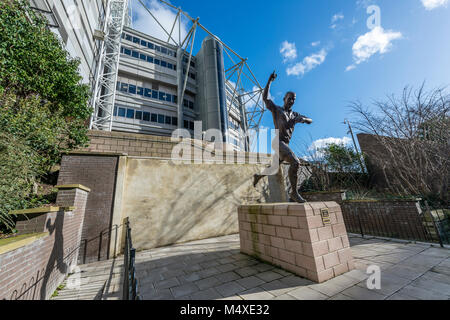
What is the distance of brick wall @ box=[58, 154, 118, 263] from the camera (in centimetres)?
465

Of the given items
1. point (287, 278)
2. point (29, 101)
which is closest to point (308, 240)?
point (287, 278)

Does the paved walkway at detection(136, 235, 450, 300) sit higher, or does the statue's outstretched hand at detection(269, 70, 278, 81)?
the statue's outstretched hand at detection(269, 70, 278, 81)

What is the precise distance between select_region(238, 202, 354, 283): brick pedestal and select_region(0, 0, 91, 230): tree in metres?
5.49

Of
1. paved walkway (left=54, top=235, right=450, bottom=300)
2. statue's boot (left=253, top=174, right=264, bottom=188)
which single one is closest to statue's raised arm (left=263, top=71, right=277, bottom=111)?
paved walkway (left=54, top=235, right=450, bottom=300)

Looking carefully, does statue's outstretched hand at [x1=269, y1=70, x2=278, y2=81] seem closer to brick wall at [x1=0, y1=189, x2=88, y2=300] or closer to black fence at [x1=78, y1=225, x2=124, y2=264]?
brick wall at [x1=0, y1=189, x2=88, y2=300]

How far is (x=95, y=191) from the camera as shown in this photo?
16.5 feet

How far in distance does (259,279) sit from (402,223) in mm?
5628

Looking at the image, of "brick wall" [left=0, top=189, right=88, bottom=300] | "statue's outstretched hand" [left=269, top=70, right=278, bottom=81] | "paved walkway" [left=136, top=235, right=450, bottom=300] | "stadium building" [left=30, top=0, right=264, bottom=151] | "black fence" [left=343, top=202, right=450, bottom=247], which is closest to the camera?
"brick wall" [left=0, top=189, right=88, bottom=300]

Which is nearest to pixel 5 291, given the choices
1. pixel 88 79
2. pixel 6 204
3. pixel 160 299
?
pixel 160 299

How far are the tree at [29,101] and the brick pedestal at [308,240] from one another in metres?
5.49

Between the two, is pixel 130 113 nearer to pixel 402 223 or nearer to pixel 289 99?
pixel 289 99

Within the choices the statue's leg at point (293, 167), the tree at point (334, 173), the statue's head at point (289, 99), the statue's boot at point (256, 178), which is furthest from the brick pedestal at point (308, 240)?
the tree at point (334, 173)
